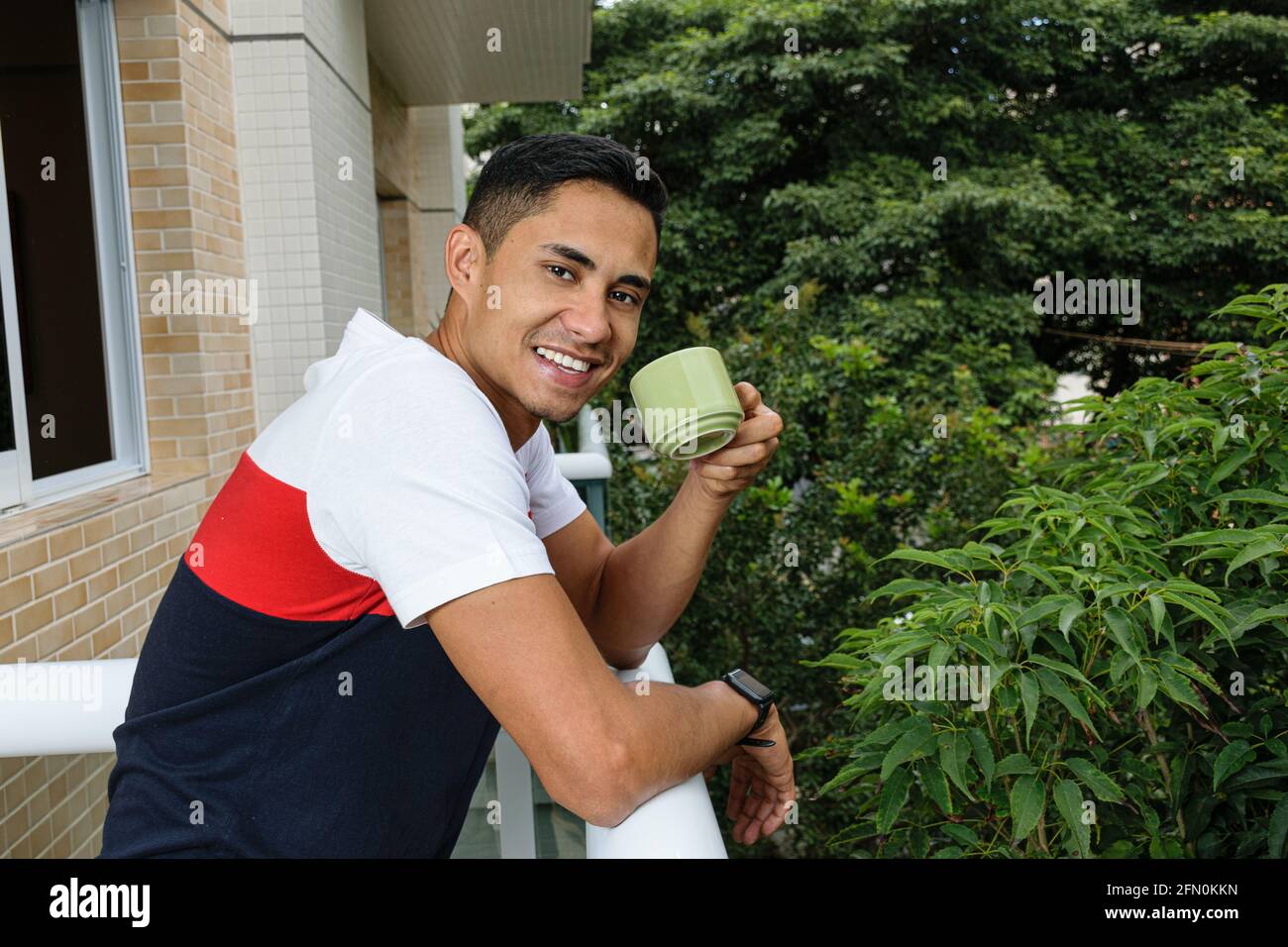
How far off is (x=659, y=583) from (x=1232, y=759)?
0.81m

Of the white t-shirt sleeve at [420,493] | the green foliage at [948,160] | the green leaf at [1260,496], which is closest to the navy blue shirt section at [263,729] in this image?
the white t-shirt sleeve at [420,493]

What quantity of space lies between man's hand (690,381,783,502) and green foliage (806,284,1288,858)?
0.25m

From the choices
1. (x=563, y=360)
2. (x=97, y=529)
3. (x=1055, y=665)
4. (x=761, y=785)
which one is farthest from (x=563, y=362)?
Result: (x=97, y=529)

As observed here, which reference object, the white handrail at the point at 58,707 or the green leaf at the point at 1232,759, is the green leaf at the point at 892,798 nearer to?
the green leaf at the point at 1232,759

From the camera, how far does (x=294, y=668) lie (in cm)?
115

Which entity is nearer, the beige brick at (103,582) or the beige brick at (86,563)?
the beige brick at (86,563)

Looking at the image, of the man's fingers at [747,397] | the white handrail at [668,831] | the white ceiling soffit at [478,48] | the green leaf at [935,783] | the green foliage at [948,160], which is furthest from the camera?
the green foliage at [948,160]

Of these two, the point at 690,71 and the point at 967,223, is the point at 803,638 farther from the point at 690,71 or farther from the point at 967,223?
the point at 690,71

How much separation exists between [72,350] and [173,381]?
465mm

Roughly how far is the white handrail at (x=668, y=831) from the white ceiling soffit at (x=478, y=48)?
628 cm

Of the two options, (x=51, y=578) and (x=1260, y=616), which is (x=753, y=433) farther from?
(x=51, y=578)

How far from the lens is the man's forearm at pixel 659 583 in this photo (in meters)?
1.53

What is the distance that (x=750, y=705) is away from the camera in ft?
4.14

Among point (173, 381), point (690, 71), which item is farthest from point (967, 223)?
point (173, 381)
